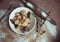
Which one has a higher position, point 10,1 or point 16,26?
point 10,1

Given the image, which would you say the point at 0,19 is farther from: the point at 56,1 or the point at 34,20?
the point at 56,1

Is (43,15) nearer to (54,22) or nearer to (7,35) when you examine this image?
(54,22)

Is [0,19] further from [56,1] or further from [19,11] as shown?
[56,1]

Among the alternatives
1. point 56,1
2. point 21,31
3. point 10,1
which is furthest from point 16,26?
point 56,1

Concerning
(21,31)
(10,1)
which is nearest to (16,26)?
(21,31)

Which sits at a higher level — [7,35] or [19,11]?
[19,11]

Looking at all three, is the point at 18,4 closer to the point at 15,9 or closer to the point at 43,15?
the point at 15,9

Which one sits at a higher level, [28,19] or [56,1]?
[56,1]

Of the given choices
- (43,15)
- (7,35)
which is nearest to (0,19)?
(7,35)
